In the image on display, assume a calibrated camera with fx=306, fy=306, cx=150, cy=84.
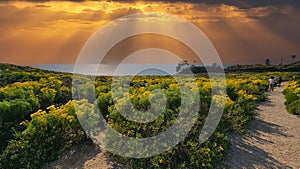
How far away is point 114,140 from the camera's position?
687 centimetres

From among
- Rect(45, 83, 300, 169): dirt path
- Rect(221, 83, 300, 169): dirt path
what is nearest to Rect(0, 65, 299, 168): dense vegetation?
Rect(45, 83, 300, 169): dirt path

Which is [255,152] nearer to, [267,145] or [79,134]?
[267,145]

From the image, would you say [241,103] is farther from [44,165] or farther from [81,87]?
[44,165]

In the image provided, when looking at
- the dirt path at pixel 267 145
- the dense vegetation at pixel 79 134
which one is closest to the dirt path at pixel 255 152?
the dirt path at pixel 267 145

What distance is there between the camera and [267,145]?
876 centimetres

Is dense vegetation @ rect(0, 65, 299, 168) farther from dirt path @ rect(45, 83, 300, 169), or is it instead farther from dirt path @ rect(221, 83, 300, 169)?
dirt path @ rect(221, 83, 300, 169)

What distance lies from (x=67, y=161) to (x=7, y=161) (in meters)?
1.25

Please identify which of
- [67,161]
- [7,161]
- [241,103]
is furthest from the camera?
[241,103]

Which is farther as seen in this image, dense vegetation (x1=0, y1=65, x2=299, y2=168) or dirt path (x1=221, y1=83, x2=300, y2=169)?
dirt path (x1=221, y1=83, x2=300, y2=169)

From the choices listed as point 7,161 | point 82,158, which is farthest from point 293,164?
point 7,161

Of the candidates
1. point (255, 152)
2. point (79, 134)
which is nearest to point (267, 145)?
point (255, 152)

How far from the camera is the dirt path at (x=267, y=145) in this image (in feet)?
23.8

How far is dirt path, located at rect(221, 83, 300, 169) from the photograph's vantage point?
7.25m

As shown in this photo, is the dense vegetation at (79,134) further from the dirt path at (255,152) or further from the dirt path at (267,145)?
the dirt path at (267,145)
